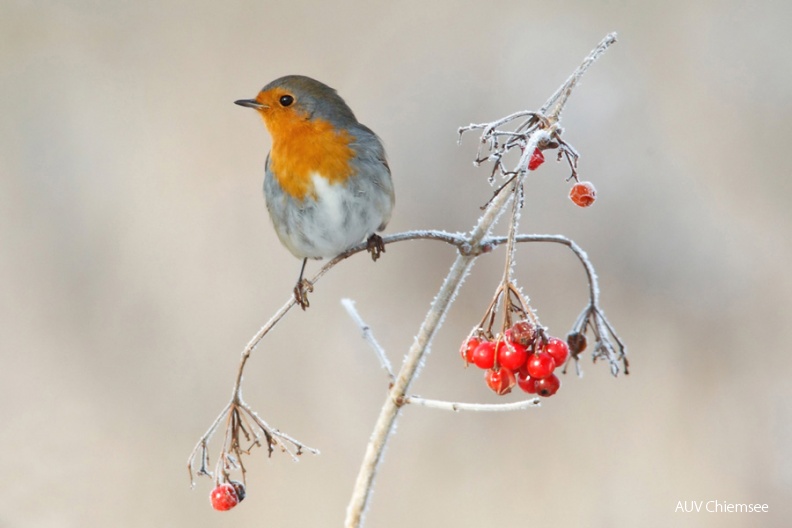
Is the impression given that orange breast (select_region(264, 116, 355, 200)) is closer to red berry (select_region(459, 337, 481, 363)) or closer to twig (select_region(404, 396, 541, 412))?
red berry (select_region(459, 337, 481, 363))

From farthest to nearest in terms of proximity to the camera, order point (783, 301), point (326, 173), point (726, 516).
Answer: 1. point (783, 301)
2. point (726, 516)
3. point (326, 173)

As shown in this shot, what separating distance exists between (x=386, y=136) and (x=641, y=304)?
1.45 meters

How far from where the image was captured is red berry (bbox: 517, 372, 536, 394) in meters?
1.20

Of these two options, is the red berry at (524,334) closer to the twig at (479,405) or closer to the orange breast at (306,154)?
the twig at (479,405)

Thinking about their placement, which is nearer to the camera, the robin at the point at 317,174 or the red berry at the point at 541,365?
the red berry at the point at 541,365

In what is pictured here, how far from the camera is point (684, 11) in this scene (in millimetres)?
4074

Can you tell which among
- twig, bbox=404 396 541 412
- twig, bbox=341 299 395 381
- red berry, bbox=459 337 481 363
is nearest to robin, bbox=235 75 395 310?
twig, bbox=341 299 395 381

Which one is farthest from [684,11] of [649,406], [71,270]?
[71,270]

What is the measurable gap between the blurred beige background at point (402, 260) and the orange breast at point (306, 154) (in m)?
1.44

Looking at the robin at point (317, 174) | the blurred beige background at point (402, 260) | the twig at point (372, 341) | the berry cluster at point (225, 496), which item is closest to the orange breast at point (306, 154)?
the robin at point (317, 174)

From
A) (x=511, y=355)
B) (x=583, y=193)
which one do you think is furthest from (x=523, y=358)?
(x=583, y=193)

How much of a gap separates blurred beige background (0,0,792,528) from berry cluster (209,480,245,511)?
204 cm

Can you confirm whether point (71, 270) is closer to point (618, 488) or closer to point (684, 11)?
point (618, 488)

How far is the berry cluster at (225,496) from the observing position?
4.57ft
